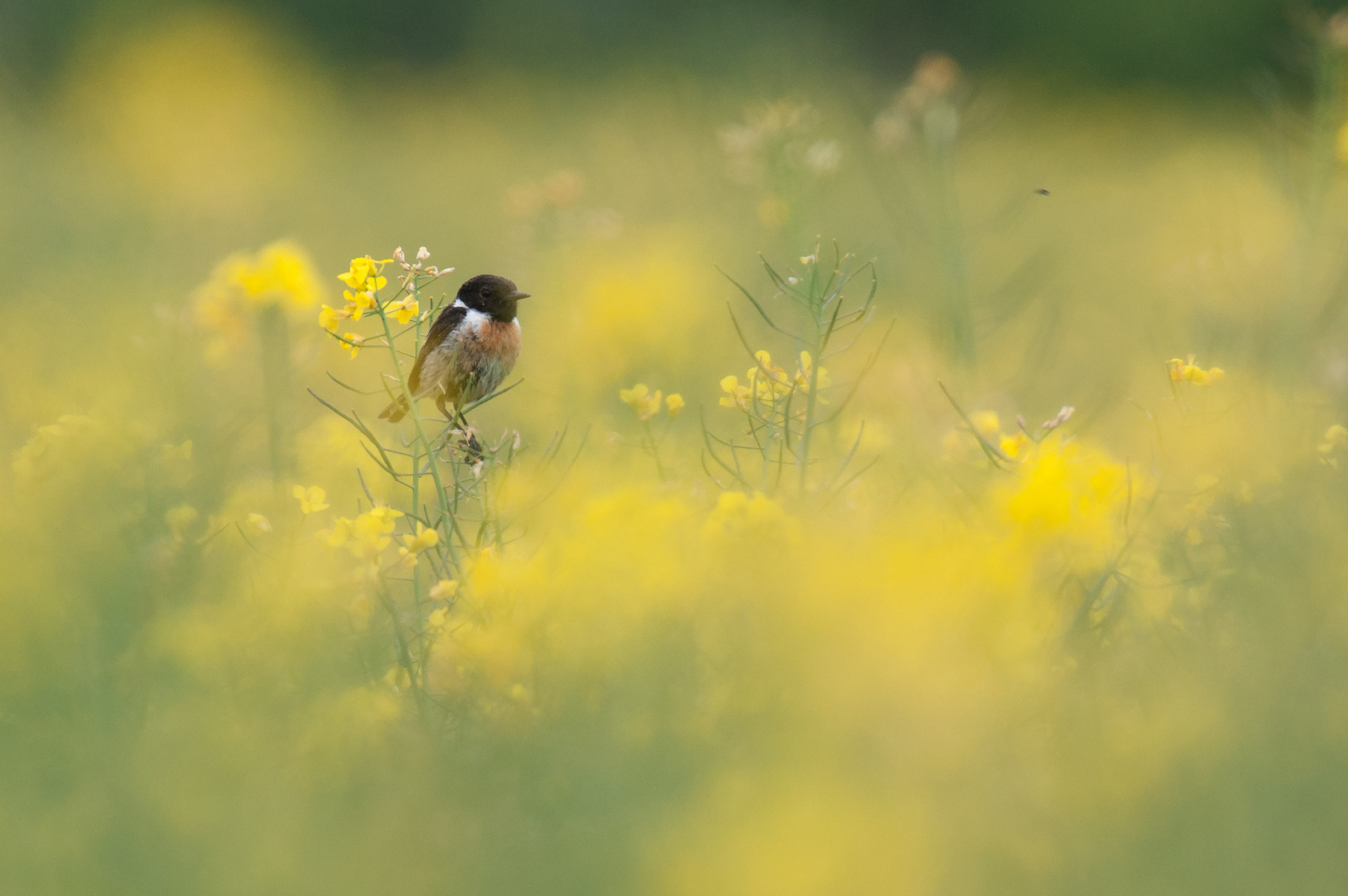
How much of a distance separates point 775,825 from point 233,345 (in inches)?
106

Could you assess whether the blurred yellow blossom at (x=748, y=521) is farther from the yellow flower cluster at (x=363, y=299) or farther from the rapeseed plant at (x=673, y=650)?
the yellow flower cluster at (x=363, y=299)

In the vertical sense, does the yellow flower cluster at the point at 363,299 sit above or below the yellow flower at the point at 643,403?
above

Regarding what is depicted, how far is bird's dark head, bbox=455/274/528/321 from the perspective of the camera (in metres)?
3.06

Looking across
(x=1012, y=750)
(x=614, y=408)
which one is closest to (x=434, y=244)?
(x=614, y=408)

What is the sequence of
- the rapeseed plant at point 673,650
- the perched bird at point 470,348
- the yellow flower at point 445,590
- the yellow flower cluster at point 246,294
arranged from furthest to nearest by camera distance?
the yellow flower cluster at point 246,294 → the perched bird at point 470,348 → the yellow flower at point 445,590 → the rapeseed plant at point 673,650

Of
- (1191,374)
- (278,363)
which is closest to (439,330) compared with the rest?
(278,363)

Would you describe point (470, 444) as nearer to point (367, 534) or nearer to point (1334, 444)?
point (367, 534)

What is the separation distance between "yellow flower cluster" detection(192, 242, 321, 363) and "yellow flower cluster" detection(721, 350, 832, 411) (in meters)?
1.59

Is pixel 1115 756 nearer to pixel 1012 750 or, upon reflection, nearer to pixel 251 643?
pixel 1012 750

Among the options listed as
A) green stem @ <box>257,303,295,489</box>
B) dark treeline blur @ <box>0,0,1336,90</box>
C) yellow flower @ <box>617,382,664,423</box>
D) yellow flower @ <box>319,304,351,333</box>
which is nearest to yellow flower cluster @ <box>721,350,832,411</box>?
yellow flower @ <box>617,382,664,423</box>

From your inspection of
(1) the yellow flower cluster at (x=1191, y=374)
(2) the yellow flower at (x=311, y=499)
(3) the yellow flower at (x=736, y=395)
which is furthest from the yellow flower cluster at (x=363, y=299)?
(1) the yellow flower cluster at (x=1191, y=374)

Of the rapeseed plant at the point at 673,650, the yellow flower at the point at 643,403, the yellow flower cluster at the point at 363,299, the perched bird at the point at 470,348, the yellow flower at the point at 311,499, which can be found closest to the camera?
the rapeseed plant at the point at 673,650

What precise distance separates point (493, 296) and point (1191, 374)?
164 centimetres

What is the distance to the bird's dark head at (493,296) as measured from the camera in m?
3.06
